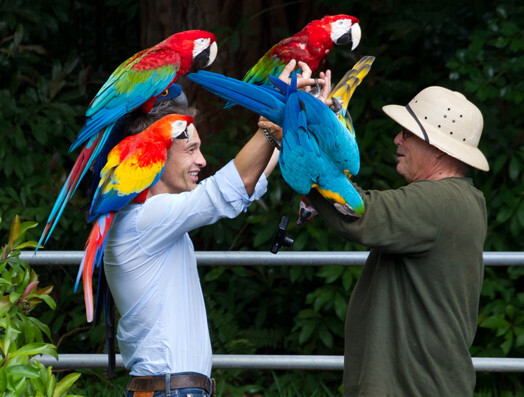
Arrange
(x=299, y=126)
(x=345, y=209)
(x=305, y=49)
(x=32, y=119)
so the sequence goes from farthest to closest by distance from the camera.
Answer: (x=32, y=119) → (x=305, y=49) → (x=345, y=209) → (x=299, y=126)

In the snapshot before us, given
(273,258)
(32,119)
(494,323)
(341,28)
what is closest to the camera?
(341,28)

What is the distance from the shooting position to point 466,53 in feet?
12.5

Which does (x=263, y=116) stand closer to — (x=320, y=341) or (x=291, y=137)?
(x=291, y=137)

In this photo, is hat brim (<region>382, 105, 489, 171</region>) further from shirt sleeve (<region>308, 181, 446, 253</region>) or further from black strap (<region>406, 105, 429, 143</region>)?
shirt sleeve (<region>308, 181, 446, 253</region>)

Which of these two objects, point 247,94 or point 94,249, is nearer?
point 247,94

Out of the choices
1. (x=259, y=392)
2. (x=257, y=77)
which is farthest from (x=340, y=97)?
(x=259, y=392)

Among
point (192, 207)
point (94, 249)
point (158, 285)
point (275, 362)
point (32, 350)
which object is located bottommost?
point (275, 362)

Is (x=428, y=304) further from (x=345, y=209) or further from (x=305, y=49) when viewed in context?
(x=305, y=49)

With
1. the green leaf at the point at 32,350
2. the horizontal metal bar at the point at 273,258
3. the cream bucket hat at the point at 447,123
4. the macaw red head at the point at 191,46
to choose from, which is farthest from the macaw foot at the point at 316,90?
the horizontal metal bar at the point at 273,258

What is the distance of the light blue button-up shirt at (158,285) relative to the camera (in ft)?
6.01

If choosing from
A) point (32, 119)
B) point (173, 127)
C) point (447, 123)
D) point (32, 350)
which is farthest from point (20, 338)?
point (32, 119)

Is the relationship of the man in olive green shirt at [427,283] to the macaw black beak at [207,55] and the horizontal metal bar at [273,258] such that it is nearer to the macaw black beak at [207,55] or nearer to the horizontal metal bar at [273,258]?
the macaw black beak at [207,55]

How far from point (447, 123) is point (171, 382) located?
103 cm

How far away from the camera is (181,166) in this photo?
2018 mm
